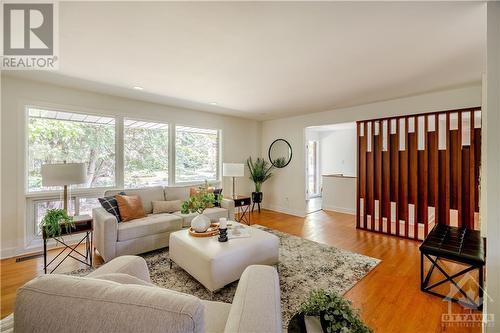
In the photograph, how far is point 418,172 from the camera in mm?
3652

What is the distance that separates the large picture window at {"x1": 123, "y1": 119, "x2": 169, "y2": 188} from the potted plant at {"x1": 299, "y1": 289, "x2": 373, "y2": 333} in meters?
3.81

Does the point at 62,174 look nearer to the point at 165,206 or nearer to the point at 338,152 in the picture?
the point at 165,206

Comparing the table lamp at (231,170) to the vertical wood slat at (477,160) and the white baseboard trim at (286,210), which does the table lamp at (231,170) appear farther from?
the vertical wood slat at (477,160)

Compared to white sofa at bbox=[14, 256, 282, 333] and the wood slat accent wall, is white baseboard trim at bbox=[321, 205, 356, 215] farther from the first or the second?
white sofa at bbox=[14, 256, 282, 333]

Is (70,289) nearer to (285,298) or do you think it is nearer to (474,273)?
(285,298)

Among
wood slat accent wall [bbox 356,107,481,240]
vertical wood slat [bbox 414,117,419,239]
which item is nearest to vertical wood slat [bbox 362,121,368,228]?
wood slat accent wall [bbox 356,107,481,240]

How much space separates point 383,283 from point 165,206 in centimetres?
314

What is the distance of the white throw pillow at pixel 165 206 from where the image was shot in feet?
11.5

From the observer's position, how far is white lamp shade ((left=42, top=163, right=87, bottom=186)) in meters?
2.59

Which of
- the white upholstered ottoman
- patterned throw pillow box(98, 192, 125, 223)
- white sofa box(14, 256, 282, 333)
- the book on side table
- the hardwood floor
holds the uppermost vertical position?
white sofa box(14, 256, 282, 333)

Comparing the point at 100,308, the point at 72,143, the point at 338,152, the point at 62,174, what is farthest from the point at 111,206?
the point at 338,152

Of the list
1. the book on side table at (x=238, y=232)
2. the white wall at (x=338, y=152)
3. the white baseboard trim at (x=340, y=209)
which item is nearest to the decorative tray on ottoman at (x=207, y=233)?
the book on side table at (x=238, y=232)

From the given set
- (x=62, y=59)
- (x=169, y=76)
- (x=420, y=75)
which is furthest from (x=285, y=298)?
(x=62, y=59)

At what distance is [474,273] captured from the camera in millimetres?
2510
